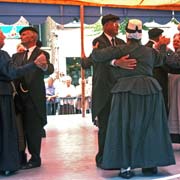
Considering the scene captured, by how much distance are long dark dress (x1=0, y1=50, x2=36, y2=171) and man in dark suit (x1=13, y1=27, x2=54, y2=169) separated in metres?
0.28

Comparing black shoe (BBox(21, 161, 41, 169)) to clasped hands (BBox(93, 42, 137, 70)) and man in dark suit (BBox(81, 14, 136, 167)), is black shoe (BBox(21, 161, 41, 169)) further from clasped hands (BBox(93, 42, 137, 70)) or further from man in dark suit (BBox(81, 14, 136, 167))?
clasped hands (BBox(93, 42, 137, 70))

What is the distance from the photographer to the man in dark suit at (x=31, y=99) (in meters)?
4.32

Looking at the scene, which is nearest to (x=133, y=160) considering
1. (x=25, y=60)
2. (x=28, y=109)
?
(x=28, y=109)

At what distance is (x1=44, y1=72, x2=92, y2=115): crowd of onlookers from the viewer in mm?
9797

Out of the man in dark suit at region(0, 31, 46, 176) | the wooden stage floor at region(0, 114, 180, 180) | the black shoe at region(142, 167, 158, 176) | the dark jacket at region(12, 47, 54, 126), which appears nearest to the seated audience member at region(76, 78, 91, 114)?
the wooden stage floor at region(0, 114, 180, 180)

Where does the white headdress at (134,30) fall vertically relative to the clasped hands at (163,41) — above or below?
above

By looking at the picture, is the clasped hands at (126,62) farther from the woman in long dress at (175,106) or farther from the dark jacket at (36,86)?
the woman in long dress at (175,106)

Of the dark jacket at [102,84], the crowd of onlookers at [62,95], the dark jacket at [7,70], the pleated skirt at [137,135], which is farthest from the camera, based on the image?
the crowd of onlookers at [62,95]

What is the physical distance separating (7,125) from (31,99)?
16.9 inches

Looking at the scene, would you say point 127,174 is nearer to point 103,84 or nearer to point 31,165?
point 103,84

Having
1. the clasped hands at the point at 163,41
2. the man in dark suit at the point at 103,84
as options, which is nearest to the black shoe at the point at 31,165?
the man in dark suit at the point at 103,84

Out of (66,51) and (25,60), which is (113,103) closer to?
(25,60)

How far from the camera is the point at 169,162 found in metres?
3.77

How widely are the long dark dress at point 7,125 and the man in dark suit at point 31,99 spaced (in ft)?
0.93
